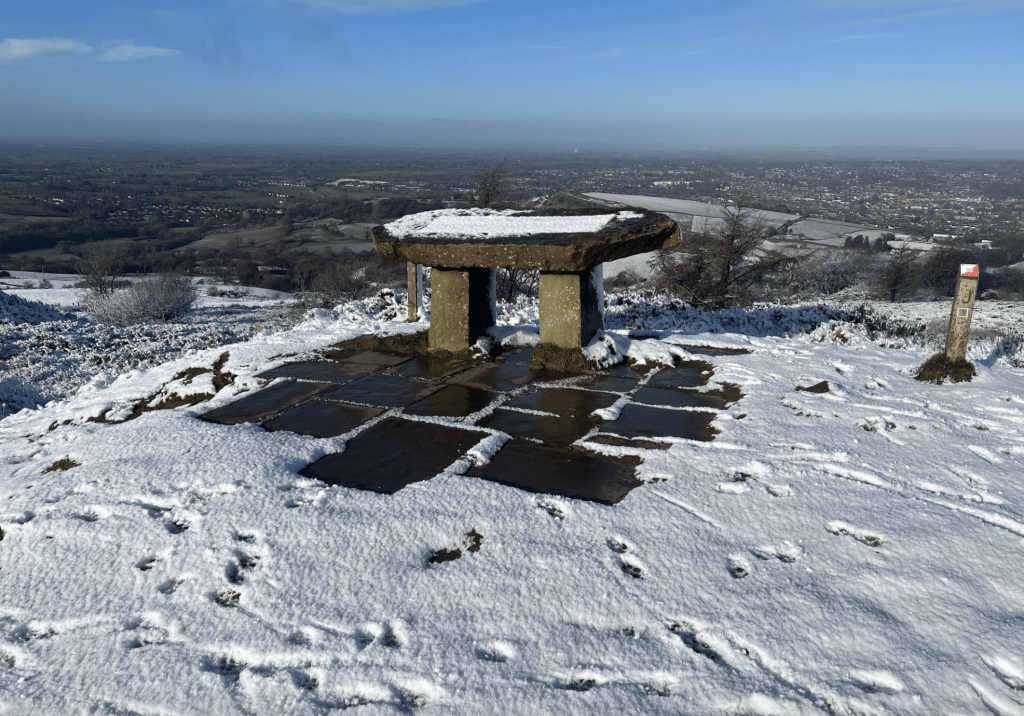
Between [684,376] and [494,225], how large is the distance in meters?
2.38

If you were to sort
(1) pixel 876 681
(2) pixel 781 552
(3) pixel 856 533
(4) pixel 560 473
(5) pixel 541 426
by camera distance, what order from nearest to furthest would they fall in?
(1) pixel 876 681, (2) pixel 781 552, (3) pixel 856 533, (4) pixel 560 473, (5) pixel 541 426

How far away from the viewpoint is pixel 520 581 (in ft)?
8.83

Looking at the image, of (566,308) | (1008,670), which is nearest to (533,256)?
(566,308)

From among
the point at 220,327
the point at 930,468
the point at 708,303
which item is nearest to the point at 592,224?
the point at 930,468

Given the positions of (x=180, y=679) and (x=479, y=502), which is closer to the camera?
(x=180, y=679)

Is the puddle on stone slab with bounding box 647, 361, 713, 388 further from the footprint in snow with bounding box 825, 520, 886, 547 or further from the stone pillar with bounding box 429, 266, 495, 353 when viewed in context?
the footprint in snow with bounding box 825, 520, 886, 547

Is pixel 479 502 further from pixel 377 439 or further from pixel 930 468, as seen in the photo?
pixel 930 468

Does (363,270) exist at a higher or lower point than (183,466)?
lower

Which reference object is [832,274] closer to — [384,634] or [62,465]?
[62,465]

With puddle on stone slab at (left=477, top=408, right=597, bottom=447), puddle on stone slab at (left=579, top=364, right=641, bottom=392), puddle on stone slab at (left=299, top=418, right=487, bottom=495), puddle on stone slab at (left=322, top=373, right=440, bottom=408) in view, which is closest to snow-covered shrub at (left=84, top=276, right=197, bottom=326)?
puddle on stone slab at (left=322, top=373, right=440, bottom=408)

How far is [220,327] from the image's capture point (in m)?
15.9

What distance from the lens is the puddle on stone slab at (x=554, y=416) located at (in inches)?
174

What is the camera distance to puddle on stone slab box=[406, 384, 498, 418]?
4859 millimetres

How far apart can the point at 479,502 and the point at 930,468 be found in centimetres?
272
